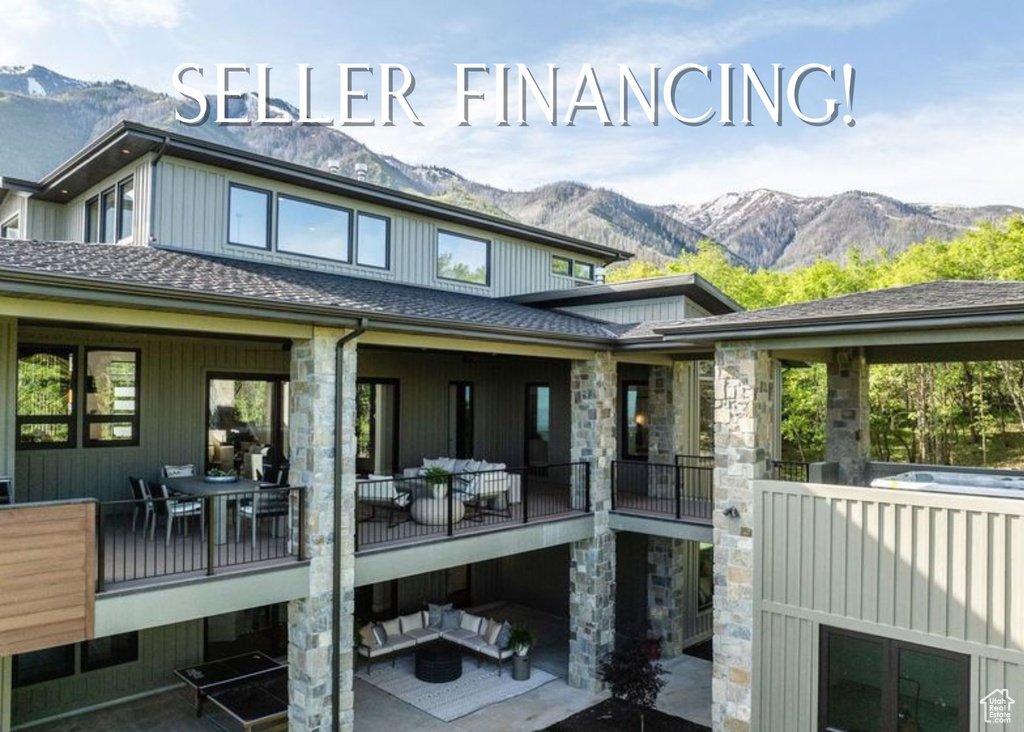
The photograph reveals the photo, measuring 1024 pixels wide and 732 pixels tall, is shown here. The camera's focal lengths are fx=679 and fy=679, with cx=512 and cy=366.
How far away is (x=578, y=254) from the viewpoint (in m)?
16.9

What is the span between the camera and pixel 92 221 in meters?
12.1

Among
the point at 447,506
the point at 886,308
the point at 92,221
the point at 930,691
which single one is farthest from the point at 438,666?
the point at 92,221

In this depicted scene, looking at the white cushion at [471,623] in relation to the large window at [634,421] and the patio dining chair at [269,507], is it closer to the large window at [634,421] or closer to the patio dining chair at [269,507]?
the large window at [634,421]

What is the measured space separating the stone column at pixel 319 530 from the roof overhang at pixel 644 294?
7.00 meters

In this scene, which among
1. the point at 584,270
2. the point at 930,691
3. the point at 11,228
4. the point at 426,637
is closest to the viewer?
the point at 930,691

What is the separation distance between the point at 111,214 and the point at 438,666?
9244 millimetres

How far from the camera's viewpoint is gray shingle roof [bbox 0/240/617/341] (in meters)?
6.75

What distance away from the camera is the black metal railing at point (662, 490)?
11.2m

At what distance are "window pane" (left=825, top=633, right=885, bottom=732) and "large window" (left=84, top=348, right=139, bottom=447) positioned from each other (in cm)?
966

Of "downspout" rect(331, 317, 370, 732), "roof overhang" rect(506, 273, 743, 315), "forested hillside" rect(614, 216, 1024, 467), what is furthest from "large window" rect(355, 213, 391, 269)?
"forested hillside" rect(614, 216, 1024, 467)

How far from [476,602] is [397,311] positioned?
8735 millimetres

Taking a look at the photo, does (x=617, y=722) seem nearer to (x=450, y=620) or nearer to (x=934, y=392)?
(x=450, y=620)

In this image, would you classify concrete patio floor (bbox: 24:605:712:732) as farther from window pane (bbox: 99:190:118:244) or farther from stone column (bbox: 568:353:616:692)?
window pane (bbox: 99:190:118:244)

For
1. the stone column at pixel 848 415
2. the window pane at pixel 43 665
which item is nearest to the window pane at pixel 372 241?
the window pane at pixel 43 665
